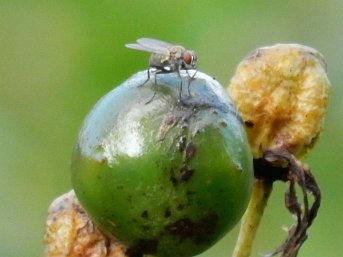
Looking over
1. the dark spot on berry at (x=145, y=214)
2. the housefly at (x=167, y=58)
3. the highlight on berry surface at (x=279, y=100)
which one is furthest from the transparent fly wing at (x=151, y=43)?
the dark spot on berry at (x=145, y=214)

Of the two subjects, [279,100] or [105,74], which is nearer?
[279,100]

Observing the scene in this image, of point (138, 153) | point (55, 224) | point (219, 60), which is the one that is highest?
point (138, 153)

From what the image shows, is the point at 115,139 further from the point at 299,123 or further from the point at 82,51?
the point at 82,51

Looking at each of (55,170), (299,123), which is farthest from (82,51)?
(299,123)

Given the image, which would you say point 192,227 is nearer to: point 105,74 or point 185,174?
point 185,174

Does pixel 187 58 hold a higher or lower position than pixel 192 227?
higher

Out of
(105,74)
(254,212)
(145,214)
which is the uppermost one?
(145,214)

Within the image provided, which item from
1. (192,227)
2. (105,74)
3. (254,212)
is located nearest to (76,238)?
(192,227)

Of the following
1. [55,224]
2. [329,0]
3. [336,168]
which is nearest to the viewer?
[55,224]
